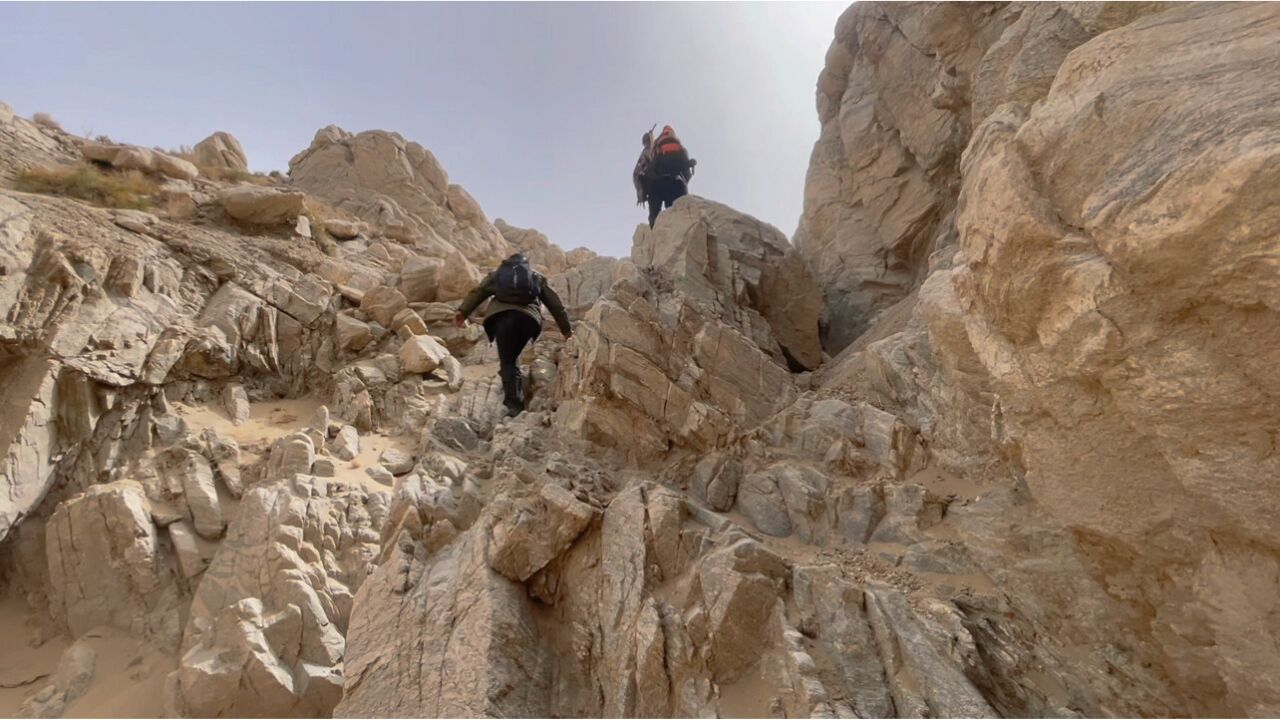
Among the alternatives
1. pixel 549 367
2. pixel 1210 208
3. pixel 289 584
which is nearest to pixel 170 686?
pixel 289 584

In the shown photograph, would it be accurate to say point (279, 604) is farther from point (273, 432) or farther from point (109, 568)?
point (273, 432)

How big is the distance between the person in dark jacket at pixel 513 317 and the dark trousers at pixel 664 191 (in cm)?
650

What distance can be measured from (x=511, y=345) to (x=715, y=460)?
3881mm

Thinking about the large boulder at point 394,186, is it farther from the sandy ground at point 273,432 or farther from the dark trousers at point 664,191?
the sandy ground at point 273,432

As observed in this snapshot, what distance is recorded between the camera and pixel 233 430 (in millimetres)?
8648

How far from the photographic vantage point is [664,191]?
52.3 ft

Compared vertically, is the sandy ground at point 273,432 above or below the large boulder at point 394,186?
below

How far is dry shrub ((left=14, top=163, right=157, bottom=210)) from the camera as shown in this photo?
1143cm

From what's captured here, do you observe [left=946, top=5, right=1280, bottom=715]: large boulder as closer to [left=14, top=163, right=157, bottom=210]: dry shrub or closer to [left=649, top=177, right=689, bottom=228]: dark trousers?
[left=649, top=177, right=689, bottom=228]: dark trousers

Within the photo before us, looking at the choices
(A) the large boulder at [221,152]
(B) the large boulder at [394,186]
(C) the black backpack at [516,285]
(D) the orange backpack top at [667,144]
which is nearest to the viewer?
(C) the black backpack at [516,285]

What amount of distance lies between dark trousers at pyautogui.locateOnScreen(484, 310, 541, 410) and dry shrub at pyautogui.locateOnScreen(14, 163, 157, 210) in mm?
8592

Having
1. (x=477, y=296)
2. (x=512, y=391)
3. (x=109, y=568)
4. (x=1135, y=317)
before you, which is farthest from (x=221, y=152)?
(x=1135, y=317)

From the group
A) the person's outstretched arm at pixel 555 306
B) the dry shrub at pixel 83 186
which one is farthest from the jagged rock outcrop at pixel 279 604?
the dry shrub at pixel 83 186

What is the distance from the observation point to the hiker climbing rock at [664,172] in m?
15.7
